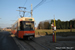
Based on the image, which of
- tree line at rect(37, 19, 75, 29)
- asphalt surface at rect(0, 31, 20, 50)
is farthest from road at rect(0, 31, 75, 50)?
tree line at rect(37, 19, 75, 29)

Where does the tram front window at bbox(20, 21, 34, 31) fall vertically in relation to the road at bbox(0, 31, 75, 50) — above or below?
above

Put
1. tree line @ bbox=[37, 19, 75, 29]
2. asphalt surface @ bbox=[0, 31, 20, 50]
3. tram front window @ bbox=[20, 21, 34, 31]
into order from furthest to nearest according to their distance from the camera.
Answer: tree line @ bbox=[37, 19, 75, 29], tram front window @ bbox=[20, 21, 34, 31], asphalt surface @ bbox=[0, 31, 20, 50]

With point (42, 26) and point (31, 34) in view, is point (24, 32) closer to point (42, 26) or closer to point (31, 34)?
A: point (31, 34)

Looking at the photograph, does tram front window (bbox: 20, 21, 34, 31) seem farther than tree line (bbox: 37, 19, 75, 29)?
No

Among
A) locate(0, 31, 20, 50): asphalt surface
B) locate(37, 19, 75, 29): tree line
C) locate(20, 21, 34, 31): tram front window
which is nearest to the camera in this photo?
locate(0, 31, 20, 50): asphalt surface

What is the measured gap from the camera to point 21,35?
13.9 meters

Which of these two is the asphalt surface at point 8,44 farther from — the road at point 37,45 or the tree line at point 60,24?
the tree line at point 60,24

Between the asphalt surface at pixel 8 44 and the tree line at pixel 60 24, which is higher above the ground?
the tree line at pixel 60 24

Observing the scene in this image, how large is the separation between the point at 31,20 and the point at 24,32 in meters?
2.25

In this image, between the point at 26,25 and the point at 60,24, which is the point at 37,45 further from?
the point at 60,24

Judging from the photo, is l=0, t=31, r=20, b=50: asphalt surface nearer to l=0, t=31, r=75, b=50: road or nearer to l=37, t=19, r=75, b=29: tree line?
l=0, t=31, r=75, b=50: road

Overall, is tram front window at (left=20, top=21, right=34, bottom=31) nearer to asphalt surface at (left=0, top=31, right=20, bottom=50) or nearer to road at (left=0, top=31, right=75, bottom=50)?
road at (left=0, top=31, right=75, bottom=50)

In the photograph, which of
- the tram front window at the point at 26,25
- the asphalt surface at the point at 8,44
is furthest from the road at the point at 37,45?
the tram front window at the point at 26,25

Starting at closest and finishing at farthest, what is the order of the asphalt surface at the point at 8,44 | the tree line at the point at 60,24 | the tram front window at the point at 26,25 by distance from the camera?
the asphalt surface at the point at 8,44 → the tram front window at the point at 26,25 → the tree line at the point at 60,24
